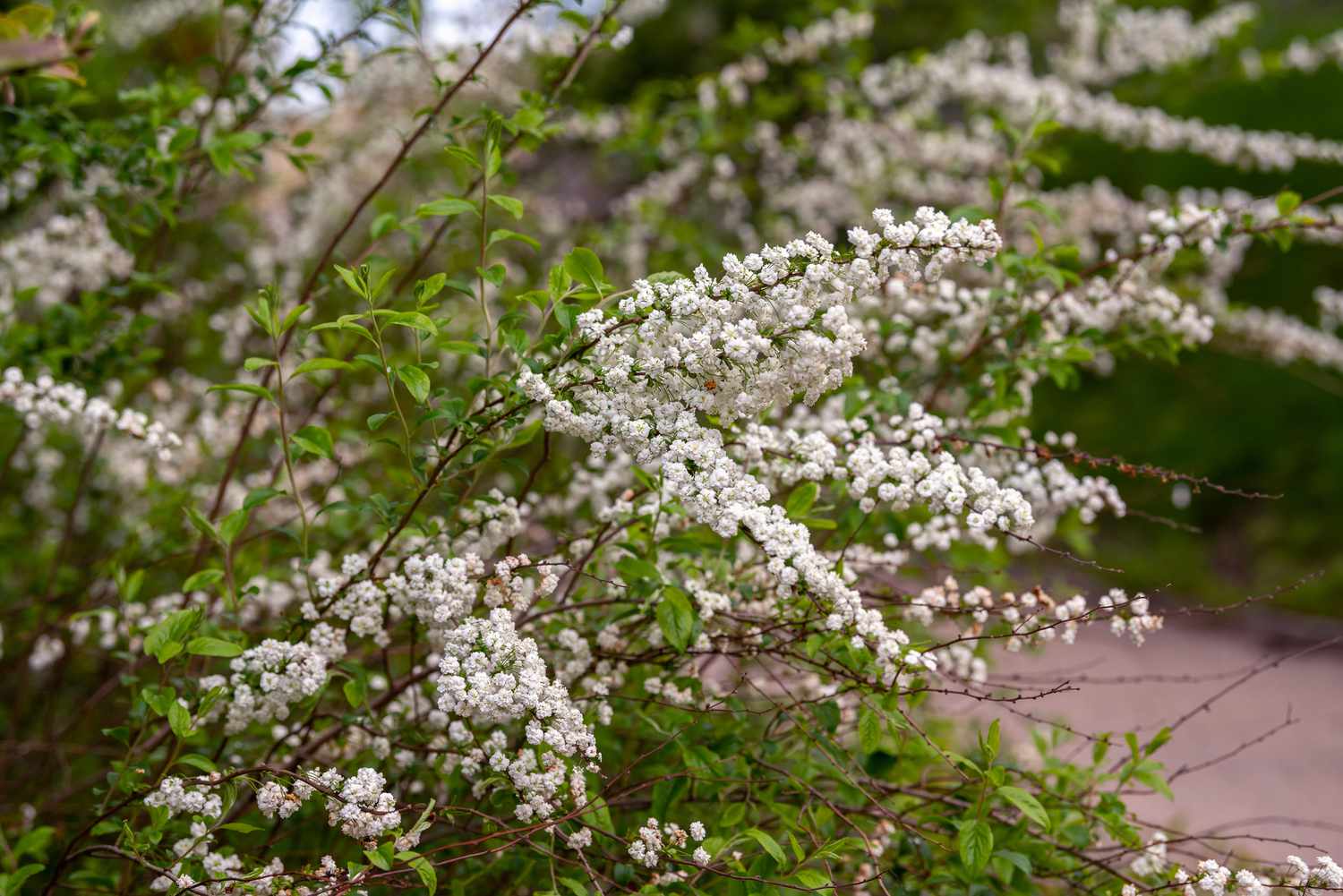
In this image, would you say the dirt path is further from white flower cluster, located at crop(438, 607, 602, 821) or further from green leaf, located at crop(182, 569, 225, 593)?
green leaf, located at crop(182, 569, 225, 593)

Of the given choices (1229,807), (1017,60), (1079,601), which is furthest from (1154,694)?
(1079,601)

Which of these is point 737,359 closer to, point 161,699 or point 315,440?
point 315,440

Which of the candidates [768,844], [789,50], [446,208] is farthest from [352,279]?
[789,50]

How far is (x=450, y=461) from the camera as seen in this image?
74.4 inches

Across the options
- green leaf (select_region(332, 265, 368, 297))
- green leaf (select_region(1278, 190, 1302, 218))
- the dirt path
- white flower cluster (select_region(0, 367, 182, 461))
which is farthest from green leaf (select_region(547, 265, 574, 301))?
the dirt path

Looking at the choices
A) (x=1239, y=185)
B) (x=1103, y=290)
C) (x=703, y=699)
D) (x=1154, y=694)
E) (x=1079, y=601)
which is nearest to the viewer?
(x=1079, y=601)

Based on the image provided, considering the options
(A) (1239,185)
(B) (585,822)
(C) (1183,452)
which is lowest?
(B) (585,822)

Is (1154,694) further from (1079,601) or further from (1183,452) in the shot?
(1079,601)

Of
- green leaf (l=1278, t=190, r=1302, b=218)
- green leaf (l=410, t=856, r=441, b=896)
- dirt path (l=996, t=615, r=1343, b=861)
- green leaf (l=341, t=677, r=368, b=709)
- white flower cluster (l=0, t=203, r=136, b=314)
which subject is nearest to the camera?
green leaf (l=410, t=856, r=441, b=896)

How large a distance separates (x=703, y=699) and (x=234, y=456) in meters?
1.22

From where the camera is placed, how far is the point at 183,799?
5.82 ft

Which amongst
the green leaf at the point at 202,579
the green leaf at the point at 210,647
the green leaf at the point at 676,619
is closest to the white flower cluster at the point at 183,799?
the green leaf at the point at 210,647

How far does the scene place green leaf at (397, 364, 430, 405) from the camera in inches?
68.6

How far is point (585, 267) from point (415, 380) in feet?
1.21
